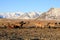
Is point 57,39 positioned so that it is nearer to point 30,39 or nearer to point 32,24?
point 30,39

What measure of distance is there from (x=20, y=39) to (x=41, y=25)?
2335cm

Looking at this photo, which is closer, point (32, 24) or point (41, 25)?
point (41, 25)

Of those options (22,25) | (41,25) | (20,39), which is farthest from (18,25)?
(20,39)

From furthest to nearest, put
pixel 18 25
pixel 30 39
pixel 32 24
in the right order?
1. pixel 32 24
2. pixel 18 25
3. pixel 30 39

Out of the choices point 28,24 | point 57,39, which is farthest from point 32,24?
point 57,39

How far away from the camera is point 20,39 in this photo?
70.4 ft

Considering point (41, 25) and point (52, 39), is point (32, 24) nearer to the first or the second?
point (41, 25)

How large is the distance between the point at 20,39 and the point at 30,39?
3.31 ft

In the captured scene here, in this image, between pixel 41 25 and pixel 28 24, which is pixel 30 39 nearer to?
pixel 41 25

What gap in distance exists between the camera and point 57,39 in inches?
854

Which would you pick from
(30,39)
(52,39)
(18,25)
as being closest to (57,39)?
A: (52,39)

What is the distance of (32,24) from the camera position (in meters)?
48.2

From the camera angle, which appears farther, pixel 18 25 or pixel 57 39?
pixel 18 25

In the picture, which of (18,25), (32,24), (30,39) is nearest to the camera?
(30,39)
